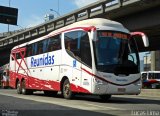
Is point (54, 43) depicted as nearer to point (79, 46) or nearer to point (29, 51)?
point (79, 46)

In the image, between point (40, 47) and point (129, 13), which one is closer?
point (40, 47)

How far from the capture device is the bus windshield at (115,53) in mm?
18500

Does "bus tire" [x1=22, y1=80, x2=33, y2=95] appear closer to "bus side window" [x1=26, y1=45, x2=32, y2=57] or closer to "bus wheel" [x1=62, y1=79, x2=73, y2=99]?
"bus side window" [x1=26, y1=45, x2=32, y2=57]

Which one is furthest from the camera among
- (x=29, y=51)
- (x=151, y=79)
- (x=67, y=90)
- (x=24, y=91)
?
(x=151, y=79)

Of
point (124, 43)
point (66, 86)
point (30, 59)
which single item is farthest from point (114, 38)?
point (30, 59)

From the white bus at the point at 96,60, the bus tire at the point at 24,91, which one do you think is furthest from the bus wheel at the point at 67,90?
the bus tire at the point at 24,91

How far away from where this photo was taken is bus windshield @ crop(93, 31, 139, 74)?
18.5m

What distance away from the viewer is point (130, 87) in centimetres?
1881

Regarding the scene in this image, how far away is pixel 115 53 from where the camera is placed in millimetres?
18734

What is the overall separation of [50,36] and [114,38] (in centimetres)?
556

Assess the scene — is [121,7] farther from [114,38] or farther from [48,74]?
[114,38]

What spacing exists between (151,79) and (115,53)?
41329mm

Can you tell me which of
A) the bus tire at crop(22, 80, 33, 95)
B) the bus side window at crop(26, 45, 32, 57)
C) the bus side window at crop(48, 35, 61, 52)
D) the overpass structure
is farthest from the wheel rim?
the overpass structure

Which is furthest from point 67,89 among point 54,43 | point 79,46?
point 54,43
